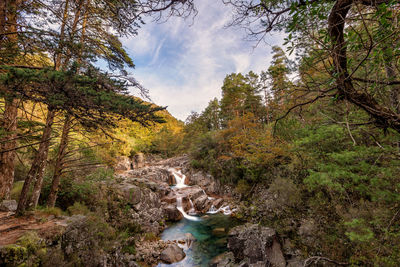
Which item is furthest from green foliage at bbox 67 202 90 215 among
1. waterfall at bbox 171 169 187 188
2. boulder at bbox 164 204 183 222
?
waterfall at bbox 171 169 187 188

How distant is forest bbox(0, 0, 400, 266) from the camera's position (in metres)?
1.69

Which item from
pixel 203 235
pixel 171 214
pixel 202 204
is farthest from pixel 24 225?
pixel 202 204

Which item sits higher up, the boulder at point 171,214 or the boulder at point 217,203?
the boulder at point 217,203

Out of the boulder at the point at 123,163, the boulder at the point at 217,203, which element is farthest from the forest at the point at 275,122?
the boulder at the point at 123,163

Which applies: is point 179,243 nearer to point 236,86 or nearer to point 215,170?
point 215,170

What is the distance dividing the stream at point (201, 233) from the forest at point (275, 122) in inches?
40.9

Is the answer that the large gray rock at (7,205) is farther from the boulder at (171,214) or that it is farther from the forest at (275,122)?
the boulder at (171,214)

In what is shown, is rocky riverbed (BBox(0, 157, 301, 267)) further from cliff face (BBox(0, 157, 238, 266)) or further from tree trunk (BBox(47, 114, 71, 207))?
tree trunk (BBox(47, 114, 71, 207))

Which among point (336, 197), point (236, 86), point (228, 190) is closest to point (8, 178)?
point (336, 197)

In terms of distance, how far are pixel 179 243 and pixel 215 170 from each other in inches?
341

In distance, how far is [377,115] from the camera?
1.62 metres

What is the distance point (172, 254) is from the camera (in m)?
6.25

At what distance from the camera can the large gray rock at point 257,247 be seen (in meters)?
5.32

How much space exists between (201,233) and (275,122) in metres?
8.42
